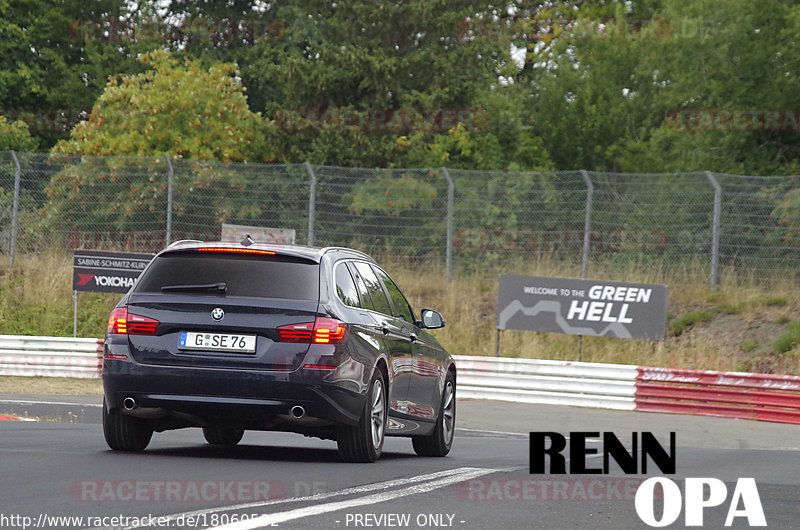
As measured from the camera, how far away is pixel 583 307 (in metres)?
25.5

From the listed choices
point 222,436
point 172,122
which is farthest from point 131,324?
point 172,122

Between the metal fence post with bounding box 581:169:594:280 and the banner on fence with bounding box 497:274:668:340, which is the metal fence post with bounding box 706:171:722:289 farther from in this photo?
the metal fence post with bounding box 581:169:594:280

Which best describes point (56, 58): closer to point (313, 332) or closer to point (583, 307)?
point (583, 307)

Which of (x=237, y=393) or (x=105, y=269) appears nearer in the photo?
(x=237, y=393)

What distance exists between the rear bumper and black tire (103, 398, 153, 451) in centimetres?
53

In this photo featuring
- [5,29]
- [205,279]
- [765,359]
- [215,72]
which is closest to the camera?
[205,279]

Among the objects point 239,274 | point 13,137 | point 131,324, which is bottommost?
point 131,324

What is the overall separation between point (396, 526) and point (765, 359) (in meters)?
19.0

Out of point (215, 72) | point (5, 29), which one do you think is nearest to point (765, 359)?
point (215, 72)

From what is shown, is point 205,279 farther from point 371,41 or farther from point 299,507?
point 371,41

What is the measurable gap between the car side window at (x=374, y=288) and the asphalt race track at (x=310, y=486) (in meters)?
1.25

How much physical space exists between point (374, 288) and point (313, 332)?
1.66m

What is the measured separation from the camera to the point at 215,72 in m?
37.0

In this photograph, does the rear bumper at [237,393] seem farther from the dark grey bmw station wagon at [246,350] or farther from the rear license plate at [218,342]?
the rear license plate at [218,342]
